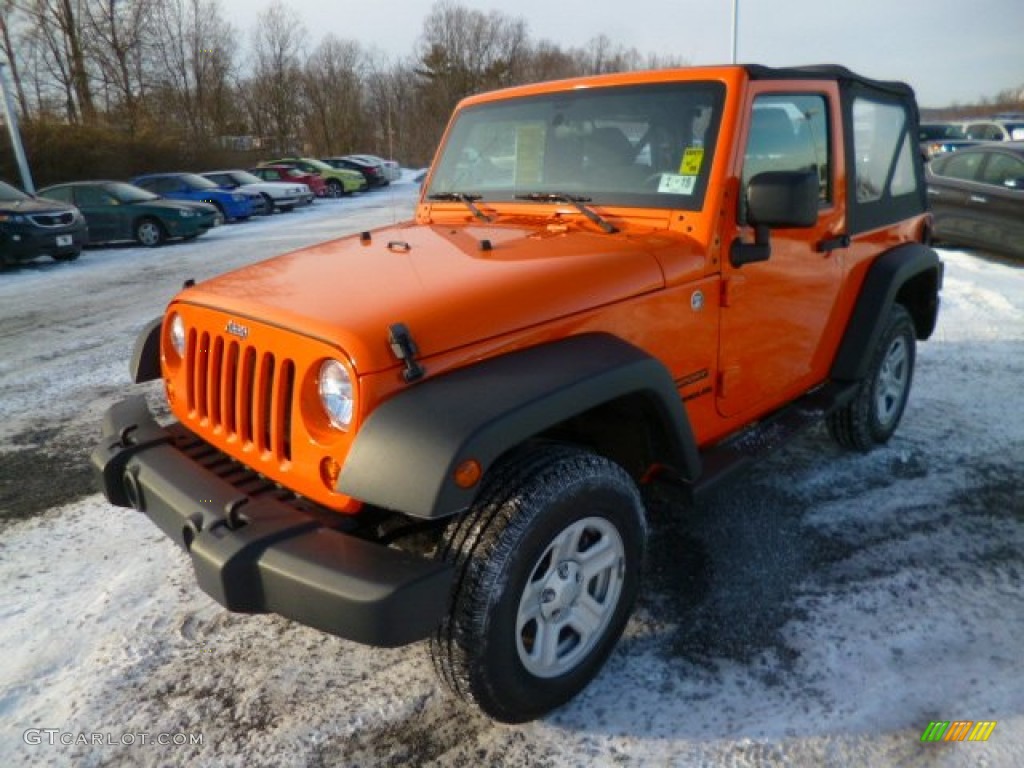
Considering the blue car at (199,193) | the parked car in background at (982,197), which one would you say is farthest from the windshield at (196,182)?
the parked car in background at (982,197)

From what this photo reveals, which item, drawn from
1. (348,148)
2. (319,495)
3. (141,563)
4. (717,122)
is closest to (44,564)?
(141,563)

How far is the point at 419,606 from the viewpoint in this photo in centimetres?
191

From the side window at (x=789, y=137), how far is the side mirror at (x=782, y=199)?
19 centimetres

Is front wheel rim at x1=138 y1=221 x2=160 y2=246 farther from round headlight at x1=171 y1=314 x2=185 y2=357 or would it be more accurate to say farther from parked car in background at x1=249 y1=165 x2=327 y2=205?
round headlight at x1=171 y1=314 x2=185 y2=357

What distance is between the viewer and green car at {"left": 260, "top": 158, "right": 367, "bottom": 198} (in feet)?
88.0

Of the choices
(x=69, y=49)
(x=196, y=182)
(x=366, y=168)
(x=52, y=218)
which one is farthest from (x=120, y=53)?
(x=52, y=218)

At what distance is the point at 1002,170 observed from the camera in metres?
9.73

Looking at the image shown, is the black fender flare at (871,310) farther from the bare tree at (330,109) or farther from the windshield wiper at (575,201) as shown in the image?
the bare tree at (330,109)

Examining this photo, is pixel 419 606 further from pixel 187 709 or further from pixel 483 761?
pixel 187 709

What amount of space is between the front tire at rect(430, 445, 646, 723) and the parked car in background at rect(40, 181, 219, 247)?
14292 mm

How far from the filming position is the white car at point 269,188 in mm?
21000

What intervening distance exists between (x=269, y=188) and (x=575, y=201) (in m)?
20.1

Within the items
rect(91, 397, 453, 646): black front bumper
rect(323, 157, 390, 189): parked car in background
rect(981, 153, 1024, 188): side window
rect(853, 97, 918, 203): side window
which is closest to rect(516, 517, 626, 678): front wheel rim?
rect(91, 397, 453, 646): black front bumper

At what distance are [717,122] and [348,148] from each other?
4898 cm
